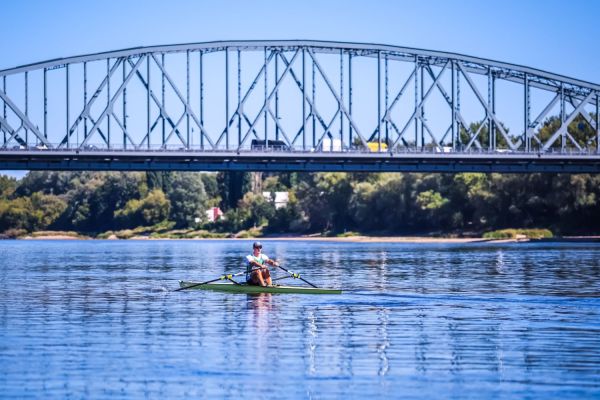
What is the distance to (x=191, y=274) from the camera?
6531 centimetres

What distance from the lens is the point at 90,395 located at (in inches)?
958

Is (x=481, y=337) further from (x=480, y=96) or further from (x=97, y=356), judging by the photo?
(x=480, y=96)

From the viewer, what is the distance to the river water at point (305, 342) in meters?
25.2

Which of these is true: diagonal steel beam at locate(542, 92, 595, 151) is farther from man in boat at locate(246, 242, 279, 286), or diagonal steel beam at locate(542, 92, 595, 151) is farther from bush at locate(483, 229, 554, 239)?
man in boat at locate(246, 242, 279, 286)

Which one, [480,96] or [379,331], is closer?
[379,331]

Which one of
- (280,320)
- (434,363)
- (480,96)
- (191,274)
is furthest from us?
(480,96)

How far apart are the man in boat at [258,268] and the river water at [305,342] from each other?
4.31 ft

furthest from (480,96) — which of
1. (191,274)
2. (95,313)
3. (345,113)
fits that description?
(95,313)

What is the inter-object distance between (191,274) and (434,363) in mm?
38253

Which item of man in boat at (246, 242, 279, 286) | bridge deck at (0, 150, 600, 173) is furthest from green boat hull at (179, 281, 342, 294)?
bridge deck at (0, 150, 600, 173)

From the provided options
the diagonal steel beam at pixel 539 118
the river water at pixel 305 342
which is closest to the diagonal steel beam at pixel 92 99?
the diagonal steel beam at pixel 539 118

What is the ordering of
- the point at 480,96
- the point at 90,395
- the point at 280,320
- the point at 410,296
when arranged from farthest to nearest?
the point at 480,96 < the point at 410,296 < the point at 280,320 < the point at 90,395

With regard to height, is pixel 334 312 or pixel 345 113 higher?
pixel 345 113

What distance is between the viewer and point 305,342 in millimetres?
31641
